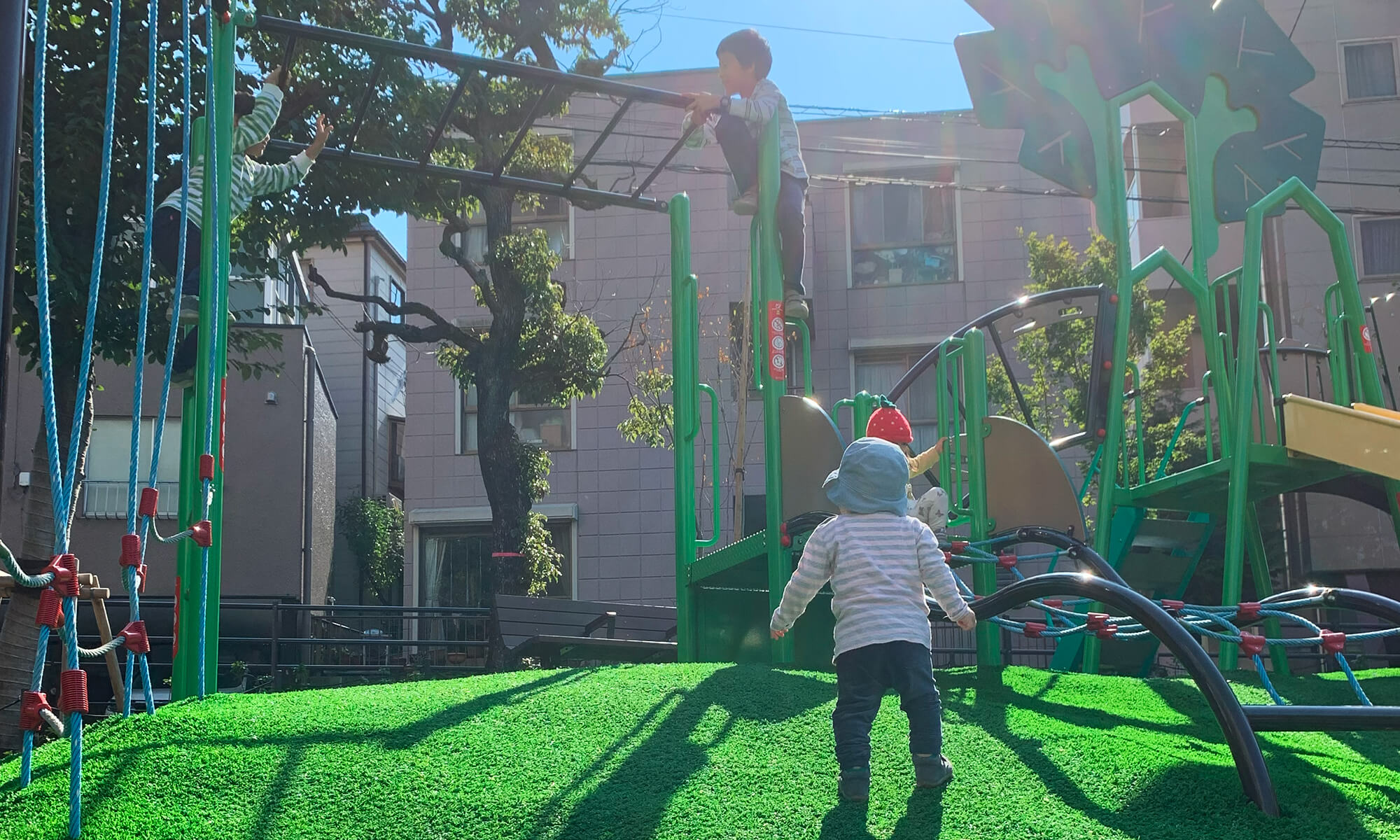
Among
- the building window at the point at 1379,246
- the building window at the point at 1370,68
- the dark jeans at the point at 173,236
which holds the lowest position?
the dark jeans at the point at 173,236

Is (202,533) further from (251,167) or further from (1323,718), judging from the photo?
(1323,718)

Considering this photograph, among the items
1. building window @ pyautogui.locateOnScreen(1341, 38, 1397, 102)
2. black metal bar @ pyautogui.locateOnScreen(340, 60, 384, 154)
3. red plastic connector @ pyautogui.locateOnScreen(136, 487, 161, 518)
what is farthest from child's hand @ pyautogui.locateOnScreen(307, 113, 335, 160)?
building window @ pyautogui.locateOnScreen(1341, 38, 1397, 102)

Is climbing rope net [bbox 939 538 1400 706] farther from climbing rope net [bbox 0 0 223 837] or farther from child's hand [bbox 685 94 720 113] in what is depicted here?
climbing rope net [bbox 0 0 223 837]

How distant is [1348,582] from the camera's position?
14406 mm

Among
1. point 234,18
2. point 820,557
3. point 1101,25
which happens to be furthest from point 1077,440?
point 234,18

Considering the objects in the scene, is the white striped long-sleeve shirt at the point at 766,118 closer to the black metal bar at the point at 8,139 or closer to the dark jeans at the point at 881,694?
the dark jeans at the point at 881,694

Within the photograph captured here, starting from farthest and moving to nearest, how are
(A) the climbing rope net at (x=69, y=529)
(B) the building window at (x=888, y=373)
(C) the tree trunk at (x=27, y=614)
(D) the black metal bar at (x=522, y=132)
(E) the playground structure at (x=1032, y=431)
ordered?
(B) the building window at (x=888, y=373) < (C) the tree trunk at (x=27, y=614) < (D) the black metal bar at (x=522, y=132) < (E) the playground structure at (x=1032, y=431) < (A) the climbing rope net at (x=69, y=529)

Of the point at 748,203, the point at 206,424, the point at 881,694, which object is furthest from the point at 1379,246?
the point at 206,424

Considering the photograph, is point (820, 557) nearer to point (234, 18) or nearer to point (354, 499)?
point (234, 18)

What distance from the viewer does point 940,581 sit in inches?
155

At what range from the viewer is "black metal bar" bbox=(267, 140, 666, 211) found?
7051 mm

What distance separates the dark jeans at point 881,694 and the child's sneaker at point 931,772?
2 cm

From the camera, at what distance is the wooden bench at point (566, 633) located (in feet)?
31.8

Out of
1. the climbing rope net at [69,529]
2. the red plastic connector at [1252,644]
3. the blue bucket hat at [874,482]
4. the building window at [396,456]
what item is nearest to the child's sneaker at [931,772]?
the blue bucket hat at [874,482]
